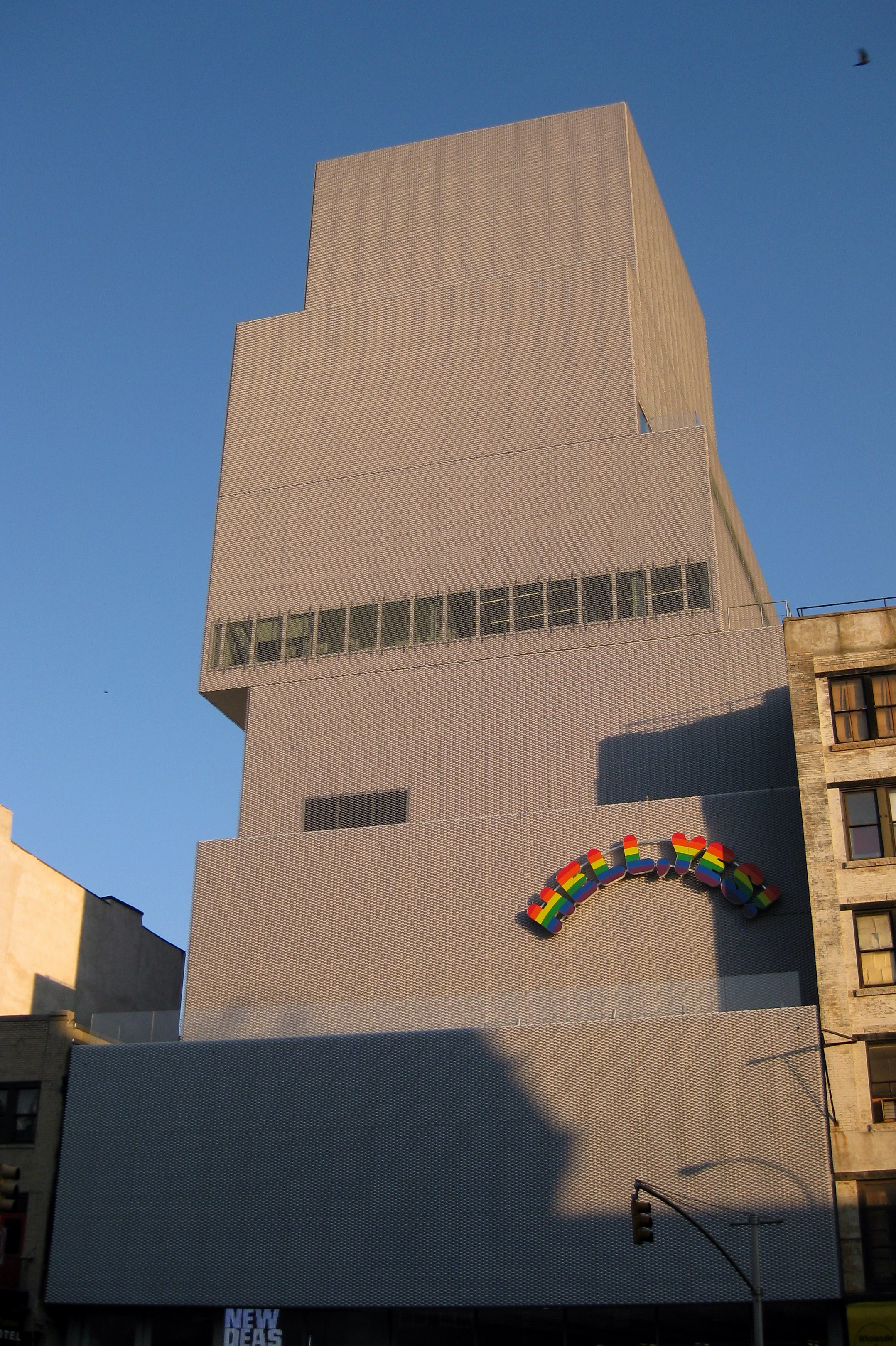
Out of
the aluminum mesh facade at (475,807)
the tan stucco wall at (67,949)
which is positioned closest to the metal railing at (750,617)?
A: the aluminum mesh facade at (475,807)

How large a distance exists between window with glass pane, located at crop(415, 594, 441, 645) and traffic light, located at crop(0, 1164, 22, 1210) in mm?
37202

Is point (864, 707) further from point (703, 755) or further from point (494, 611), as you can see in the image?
point (494, 611)

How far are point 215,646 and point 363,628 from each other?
22.8ft

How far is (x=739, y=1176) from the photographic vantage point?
144ft

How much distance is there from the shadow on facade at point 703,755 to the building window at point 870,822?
304 inches

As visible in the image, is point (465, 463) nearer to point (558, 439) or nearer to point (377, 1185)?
point (558, 439)

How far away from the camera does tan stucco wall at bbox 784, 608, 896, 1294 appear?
43.2 metres

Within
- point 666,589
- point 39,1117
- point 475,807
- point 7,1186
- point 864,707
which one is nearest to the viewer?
point 7,1186

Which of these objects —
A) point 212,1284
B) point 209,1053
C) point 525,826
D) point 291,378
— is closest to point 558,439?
point 291,378

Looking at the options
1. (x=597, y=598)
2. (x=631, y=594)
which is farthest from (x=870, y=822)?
(x=597, y=598)

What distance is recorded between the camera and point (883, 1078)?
44.3 metres

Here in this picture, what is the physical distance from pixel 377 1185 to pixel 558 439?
32830mm

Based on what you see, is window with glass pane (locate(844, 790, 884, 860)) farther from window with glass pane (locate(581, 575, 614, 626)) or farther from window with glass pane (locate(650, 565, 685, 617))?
window with glass pane (locate(581, 575, 614, 626))

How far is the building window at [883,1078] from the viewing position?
43906 millimetres
